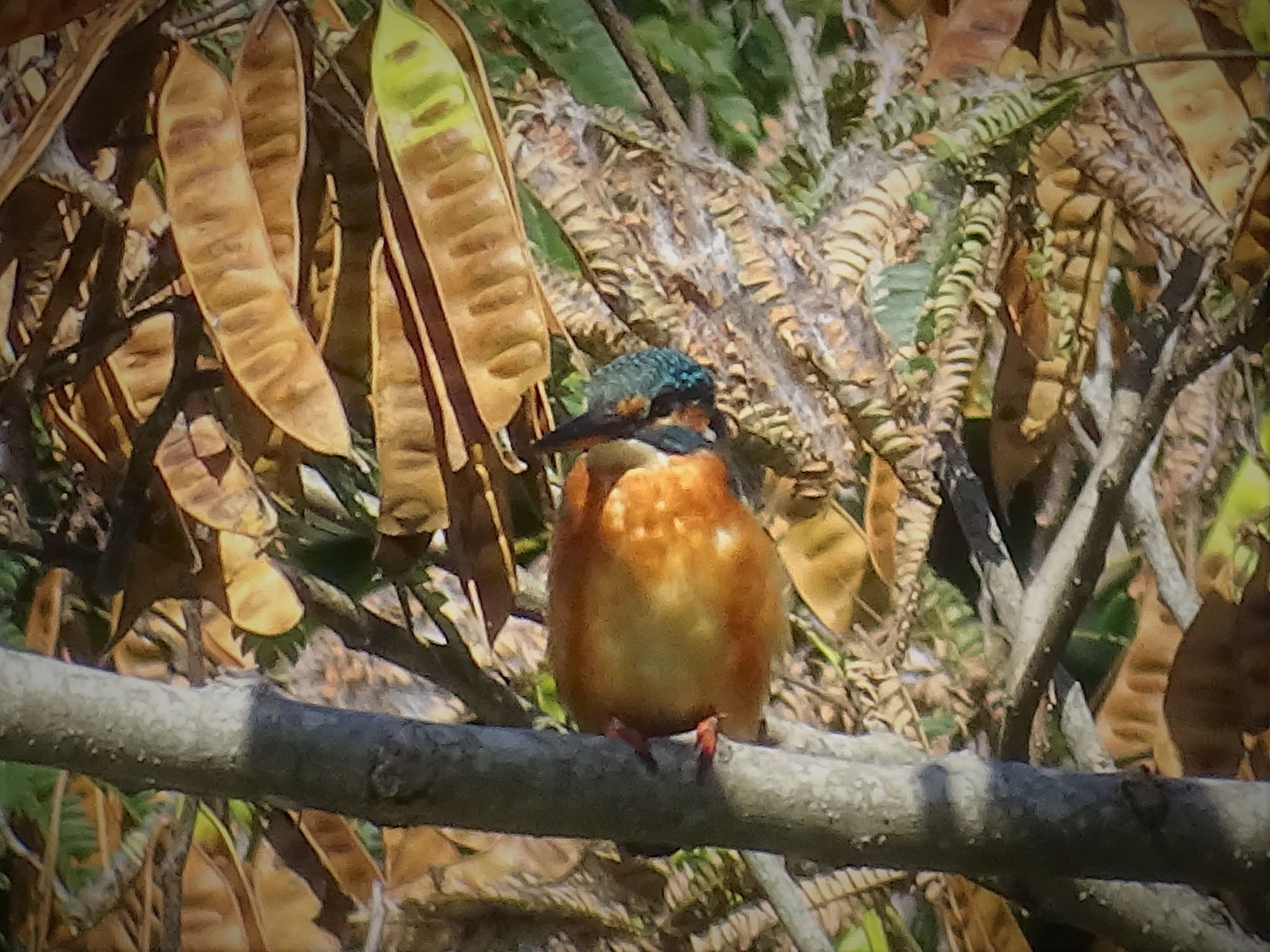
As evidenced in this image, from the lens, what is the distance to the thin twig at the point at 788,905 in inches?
42.6

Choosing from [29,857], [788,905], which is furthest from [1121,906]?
[29,857]

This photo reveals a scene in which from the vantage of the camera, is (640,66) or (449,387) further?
(640,66)

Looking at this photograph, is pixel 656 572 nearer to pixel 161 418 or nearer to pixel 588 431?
pixel 588 431

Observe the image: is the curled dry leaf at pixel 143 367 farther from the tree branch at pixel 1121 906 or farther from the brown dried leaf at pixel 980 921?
the brown dried leaf at pixel 980 921

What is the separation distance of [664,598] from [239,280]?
38 cm

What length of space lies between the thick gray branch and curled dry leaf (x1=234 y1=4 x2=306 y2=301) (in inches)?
12.5

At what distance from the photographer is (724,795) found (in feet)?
2.67

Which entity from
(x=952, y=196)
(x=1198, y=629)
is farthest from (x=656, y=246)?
(x=1198, y=629)

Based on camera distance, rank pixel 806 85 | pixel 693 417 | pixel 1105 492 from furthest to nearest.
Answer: pixel 806 85
pixel 693 417
pixel 1105 492

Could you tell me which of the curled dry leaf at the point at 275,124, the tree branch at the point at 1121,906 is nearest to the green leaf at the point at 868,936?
the tree branch at the point at 1121,906

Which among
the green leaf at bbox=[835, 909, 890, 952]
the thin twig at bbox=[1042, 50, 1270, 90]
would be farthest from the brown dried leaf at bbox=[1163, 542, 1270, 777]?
the thin twig at bbox=[1042, 50, 1270, 90]

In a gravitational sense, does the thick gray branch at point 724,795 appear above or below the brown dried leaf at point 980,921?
above

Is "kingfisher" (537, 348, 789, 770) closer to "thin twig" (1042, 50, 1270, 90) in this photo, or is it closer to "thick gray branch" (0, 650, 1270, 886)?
"thick gray branch" (0, 650, 1270, 886)

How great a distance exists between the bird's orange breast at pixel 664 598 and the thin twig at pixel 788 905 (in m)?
0.13
